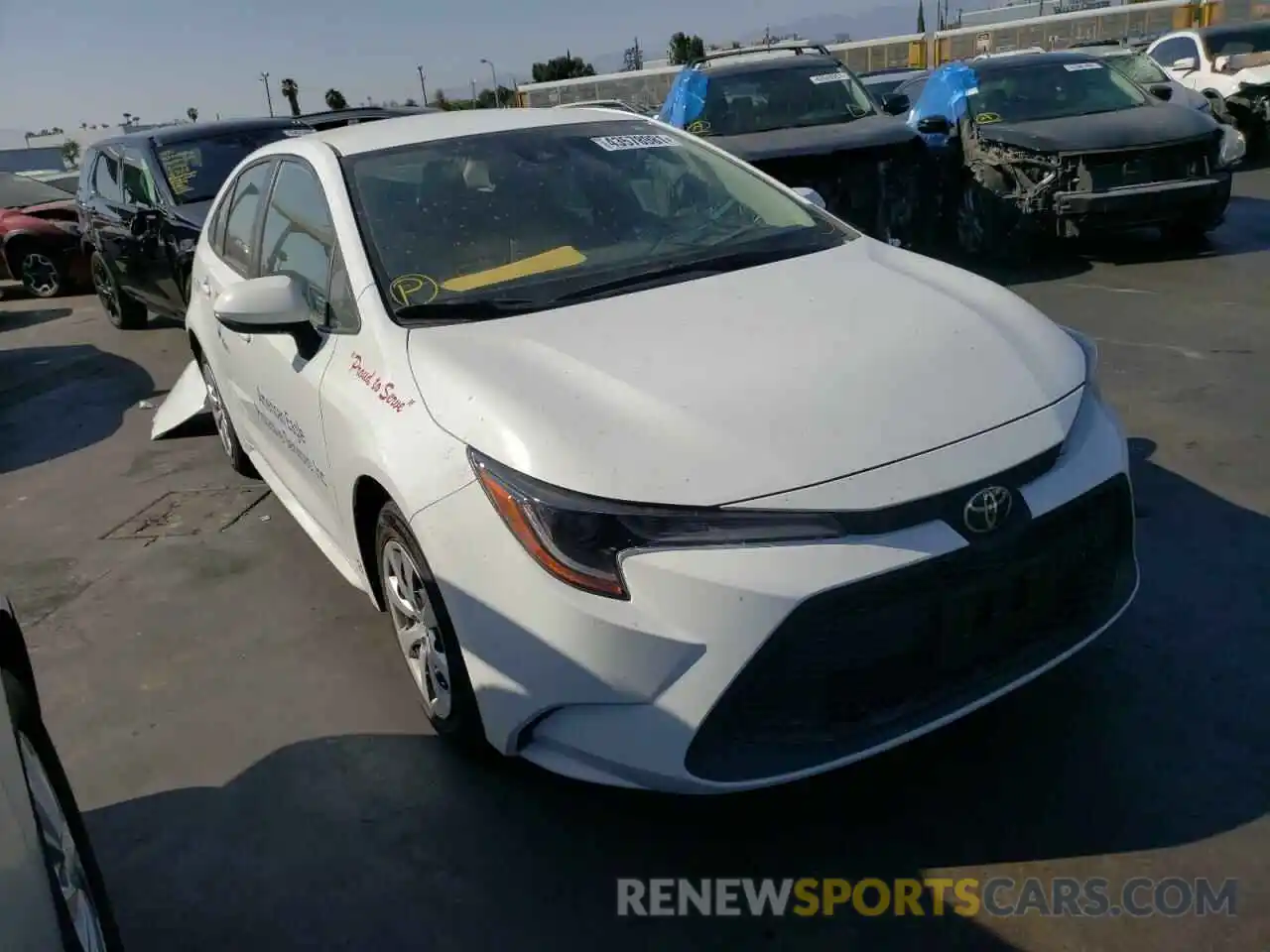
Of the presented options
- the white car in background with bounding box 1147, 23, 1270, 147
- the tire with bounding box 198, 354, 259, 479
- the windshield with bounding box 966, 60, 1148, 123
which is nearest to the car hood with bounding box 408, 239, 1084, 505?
the tire with bounding box 198, 354, 259, 479

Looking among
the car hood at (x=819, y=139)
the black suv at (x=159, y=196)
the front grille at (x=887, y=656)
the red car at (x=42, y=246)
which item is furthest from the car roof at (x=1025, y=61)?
the red car at (x=42, y=246)

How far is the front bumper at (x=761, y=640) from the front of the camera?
220cm

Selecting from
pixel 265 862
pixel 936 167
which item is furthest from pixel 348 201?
pixel 936 167

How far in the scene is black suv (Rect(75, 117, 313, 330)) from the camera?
8.27 meters

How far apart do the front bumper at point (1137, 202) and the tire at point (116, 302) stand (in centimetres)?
789

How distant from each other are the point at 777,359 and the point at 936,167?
695 centimetres

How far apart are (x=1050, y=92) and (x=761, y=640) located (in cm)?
851

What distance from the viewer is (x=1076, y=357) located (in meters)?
2.84

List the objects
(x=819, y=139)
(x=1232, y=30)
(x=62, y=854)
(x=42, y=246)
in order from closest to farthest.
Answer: (x=62, y=854), (x=819, y=139), (x=42, y=246), (x=1232, y=30)

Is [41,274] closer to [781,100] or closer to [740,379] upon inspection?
[781,100]

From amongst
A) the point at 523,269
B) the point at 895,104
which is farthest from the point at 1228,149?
the point at 523,269

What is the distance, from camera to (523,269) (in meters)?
3.28

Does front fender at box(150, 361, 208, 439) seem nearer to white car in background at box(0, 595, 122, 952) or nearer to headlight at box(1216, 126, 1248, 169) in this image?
white car in background at box(0, 595, 122, 952)

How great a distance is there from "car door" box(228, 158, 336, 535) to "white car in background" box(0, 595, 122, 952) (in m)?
1.26
